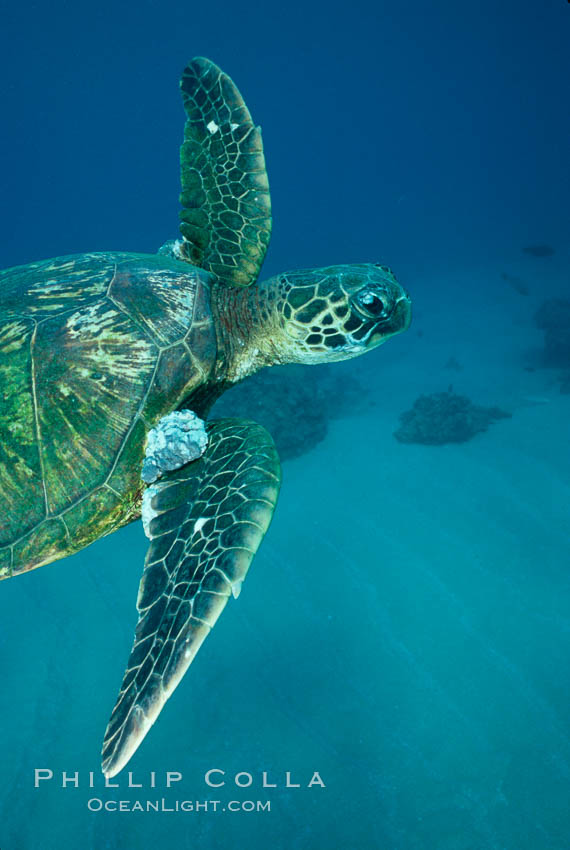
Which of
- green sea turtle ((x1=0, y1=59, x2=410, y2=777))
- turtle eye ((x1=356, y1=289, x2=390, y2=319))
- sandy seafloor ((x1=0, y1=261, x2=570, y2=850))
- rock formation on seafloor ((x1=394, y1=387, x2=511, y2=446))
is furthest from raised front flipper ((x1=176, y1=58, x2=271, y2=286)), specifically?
rock formation on seafloor ((x1=394, y1=387, x2=511, y2=446))

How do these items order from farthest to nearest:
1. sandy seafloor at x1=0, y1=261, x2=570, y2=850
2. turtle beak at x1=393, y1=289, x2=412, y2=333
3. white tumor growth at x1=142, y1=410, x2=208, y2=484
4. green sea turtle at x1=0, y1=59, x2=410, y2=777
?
1. sandy seafloor at x1=0, y1=261, x2=570, y2=850
2. turtle beak at x1=393, y1=289, x2=412, y2=333
3. white tumor growth at x1=142, y1=410, x2=208, y2=484
4. green sea turtle at x1=0, y1=59, x2=410, y2=777

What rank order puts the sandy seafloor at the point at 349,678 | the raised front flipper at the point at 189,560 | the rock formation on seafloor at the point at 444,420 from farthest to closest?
the rock formation on seafloor at the point at 444,420 → the sandy seafloor at the point at 349,678 → the raised front flipper at the point at 189,560

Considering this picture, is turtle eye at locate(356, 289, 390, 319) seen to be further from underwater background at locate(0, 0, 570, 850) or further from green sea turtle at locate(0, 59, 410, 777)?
underwater background at locate(0, 0, 570, 850)

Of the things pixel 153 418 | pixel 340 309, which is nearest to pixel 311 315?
pixel 340 309

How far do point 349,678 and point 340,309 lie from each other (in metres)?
2.98

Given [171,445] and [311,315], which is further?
[311,315]

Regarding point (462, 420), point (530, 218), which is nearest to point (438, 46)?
point (530, 218)

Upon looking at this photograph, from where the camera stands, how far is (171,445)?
6.46ft

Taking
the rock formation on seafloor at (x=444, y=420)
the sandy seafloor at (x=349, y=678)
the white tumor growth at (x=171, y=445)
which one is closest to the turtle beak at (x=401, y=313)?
the white tumor growth at (x=171, y=445)

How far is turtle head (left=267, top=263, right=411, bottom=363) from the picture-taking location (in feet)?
7.70

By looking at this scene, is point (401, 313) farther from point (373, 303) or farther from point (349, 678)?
point (349, 678)

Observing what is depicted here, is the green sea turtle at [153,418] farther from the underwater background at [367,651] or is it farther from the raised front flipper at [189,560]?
the underwater background at [367,651]

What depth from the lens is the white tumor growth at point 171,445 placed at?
1.97 m

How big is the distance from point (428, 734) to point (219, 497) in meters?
2.74
